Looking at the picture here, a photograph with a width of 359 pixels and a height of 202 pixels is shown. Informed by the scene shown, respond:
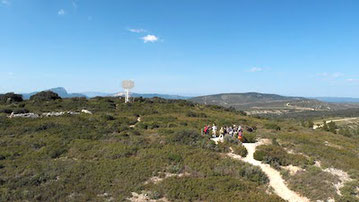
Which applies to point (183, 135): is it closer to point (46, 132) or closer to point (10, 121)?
point (46, 132)

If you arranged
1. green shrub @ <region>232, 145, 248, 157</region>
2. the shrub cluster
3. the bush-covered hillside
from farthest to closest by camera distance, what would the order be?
the shrub cluster < green shrub @ <region>232, 145, 248, 157</region> < the bush-covered hillside

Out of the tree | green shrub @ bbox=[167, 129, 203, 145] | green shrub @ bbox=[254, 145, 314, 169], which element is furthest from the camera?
the tree

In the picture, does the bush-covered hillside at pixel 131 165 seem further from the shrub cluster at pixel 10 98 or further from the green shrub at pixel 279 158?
the shrub cluster at pixel 10 98

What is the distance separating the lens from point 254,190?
11.7 meters

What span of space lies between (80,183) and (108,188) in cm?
181

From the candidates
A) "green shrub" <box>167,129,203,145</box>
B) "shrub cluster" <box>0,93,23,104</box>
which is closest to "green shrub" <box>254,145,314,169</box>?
"green shrub" <box>167,129,203,145</box>

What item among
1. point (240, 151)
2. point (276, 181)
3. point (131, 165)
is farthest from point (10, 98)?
point (276, 181)

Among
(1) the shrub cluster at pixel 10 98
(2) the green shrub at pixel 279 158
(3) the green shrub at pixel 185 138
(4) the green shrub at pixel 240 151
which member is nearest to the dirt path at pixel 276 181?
(4) the green shrub at pixel 240 151

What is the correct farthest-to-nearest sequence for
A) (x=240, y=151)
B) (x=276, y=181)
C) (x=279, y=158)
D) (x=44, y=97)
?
(x=44, y=97) < (x=240, y=151) < (x=279, y=158) < (x=276, y=181)

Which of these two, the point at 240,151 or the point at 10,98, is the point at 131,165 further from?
the point at 10,98

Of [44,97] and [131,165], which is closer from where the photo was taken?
[131,165]

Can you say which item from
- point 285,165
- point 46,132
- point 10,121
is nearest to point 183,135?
point 285,165

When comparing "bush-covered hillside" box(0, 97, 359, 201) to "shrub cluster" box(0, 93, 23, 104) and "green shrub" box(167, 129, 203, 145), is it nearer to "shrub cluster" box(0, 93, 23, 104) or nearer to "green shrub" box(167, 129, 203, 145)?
"green shrub" box(167, 129, 203, 145)

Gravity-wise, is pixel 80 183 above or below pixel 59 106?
below
